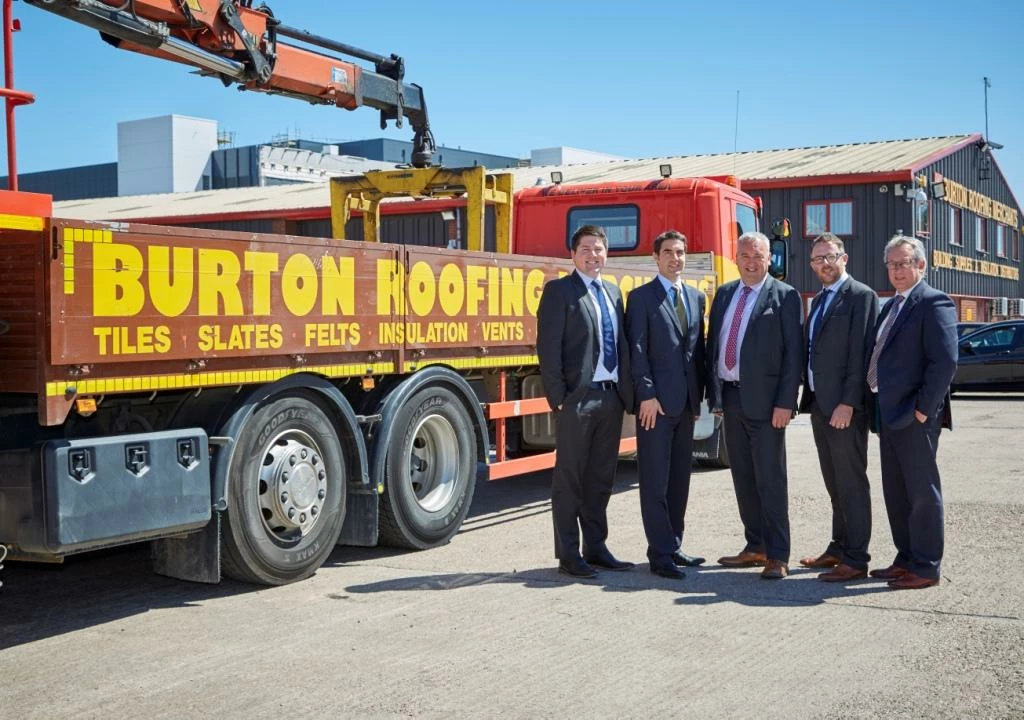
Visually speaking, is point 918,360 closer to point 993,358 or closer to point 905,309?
point 905,309

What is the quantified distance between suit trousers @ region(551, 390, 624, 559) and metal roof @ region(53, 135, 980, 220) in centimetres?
2355

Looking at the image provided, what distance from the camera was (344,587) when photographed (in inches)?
274

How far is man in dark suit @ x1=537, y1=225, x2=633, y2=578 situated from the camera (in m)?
7.21

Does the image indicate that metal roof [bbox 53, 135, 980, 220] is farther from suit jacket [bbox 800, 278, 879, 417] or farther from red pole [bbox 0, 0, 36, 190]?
red pole [bbox 0, 0, 36, 190]

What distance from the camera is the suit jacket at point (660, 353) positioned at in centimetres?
730

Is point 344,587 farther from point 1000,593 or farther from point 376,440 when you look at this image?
point 1000,593

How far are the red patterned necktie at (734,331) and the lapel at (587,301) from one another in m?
0.80

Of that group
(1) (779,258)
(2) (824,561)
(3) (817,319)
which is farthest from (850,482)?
(1) (779,258)

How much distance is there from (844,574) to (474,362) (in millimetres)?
2891

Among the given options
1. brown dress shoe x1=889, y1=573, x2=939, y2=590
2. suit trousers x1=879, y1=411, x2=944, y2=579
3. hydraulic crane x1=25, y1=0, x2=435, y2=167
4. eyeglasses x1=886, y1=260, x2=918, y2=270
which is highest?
hydraulic crane x1=25, y1=0, x2=435, y2=167

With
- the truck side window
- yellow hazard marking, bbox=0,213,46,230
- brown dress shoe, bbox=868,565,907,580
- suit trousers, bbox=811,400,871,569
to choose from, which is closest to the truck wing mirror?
the truck side window

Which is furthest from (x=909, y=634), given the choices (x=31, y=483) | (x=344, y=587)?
(x=31, y=483)

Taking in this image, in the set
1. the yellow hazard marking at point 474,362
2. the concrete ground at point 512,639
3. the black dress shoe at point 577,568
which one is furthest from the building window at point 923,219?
the black dress shoe at point 577,568

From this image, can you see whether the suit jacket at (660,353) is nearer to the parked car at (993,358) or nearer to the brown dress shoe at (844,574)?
the brown dress shoe at (844,574)
